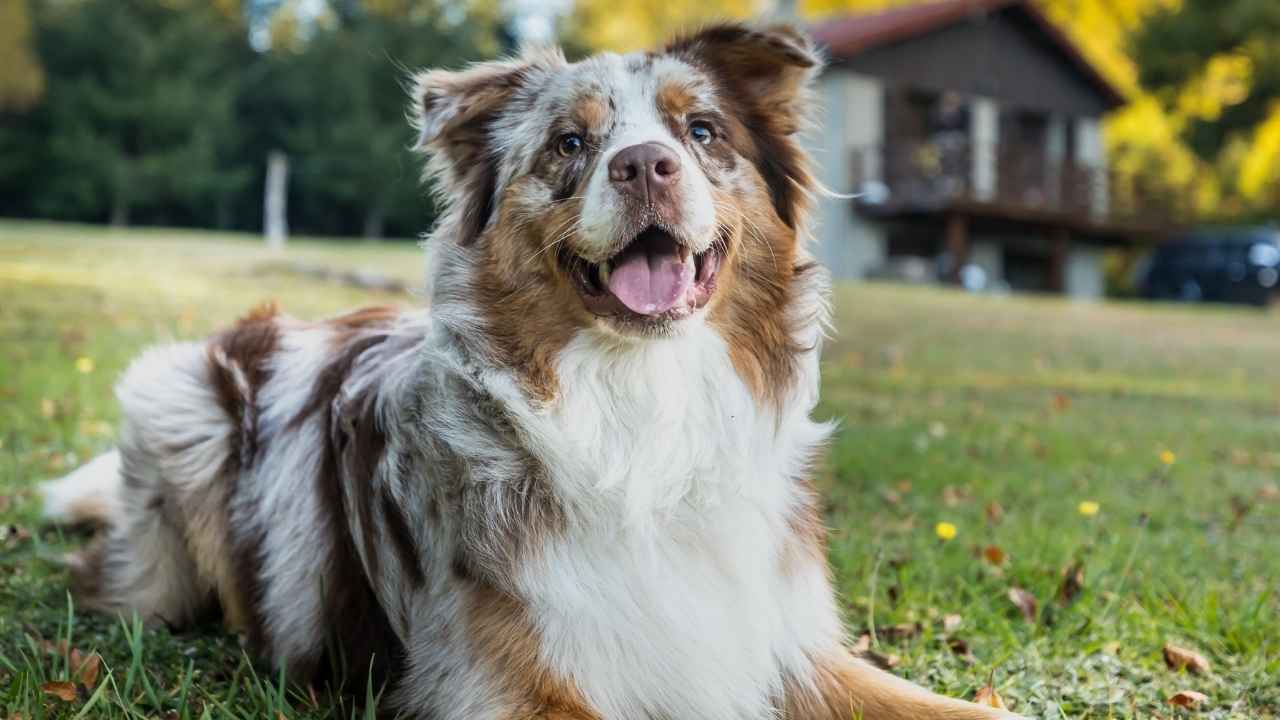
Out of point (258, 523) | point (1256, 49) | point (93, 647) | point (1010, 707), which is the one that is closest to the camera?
point (1010, 707)

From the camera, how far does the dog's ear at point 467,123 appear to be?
3525mm

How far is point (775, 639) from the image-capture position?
3.14m

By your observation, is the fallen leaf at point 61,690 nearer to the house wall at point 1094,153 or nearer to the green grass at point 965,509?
the green grass at point 965,509

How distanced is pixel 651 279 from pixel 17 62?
21990 millimetres

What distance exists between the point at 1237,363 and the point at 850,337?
488cm

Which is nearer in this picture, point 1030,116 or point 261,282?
point 261,282

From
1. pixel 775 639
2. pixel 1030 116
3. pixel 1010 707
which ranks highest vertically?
pixel 1030 116

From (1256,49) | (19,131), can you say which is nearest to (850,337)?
(19,131)

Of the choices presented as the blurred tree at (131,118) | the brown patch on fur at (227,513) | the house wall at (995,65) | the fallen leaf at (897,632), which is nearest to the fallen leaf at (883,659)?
the fallen leaf at (897,632)

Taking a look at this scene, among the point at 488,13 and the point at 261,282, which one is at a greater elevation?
the point at 488,13

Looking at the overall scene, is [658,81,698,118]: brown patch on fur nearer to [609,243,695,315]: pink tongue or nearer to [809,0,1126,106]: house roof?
[609,243,695,315]: pink tongue

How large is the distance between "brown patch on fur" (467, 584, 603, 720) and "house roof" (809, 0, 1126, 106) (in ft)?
76.0

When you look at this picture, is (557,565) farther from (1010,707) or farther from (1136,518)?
(1136,518)

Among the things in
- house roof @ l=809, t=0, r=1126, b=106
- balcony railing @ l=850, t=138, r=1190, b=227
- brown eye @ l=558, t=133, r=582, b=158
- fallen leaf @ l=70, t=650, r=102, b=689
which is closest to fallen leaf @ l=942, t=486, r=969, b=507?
brown eye @ l=558, t=133, r=582, b=158
